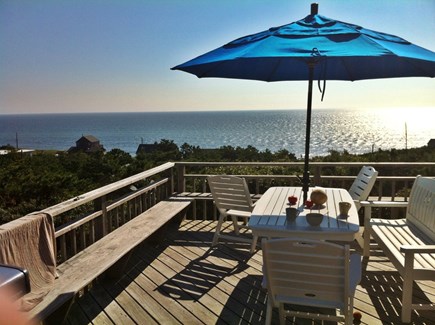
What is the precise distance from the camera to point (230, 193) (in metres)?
4.20

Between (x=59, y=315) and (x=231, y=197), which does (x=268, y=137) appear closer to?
(x=231, y=197)

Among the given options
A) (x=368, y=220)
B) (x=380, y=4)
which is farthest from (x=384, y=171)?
(x=368, y=220)

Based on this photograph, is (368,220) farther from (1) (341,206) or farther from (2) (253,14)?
(2) (253,14)

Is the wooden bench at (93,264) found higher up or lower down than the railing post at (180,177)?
lower down

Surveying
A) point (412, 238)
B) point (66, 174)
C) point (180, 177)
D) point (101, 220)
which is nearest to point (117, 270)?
point (101, 220)

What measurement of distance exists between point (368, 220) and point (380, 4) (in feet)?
12.4

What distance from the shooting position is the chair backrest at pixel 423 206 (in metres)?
3.19

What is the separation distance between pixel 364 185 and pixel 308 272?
2308 mm

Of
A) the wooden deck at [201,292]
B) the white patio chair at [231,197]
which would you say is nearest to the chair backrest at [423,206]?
the wooden deck at [201,292]

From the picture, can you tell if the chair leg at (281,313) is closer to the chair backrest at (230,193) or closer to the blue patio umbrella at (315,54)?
the blue patio umbrella at (315,54)

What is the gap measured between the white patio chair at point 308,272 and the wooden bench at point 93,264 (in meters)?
1.33

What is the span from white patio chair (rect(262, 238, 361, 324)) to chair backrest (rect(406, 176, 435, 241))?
147 centimetres

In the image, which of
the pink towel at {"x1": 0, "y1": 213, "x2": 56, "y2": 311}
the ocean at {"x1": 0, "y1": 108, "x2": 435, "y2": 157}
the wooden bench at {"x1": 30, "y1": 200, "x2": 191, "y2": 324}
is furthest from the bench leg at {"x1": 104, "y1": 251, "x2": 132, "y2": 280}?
the ocean at {"x1": 0, "y1": 108, "x2": 435, "y2": 157}

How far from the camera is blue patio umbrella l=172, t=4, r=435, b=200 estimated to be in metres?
2.63
